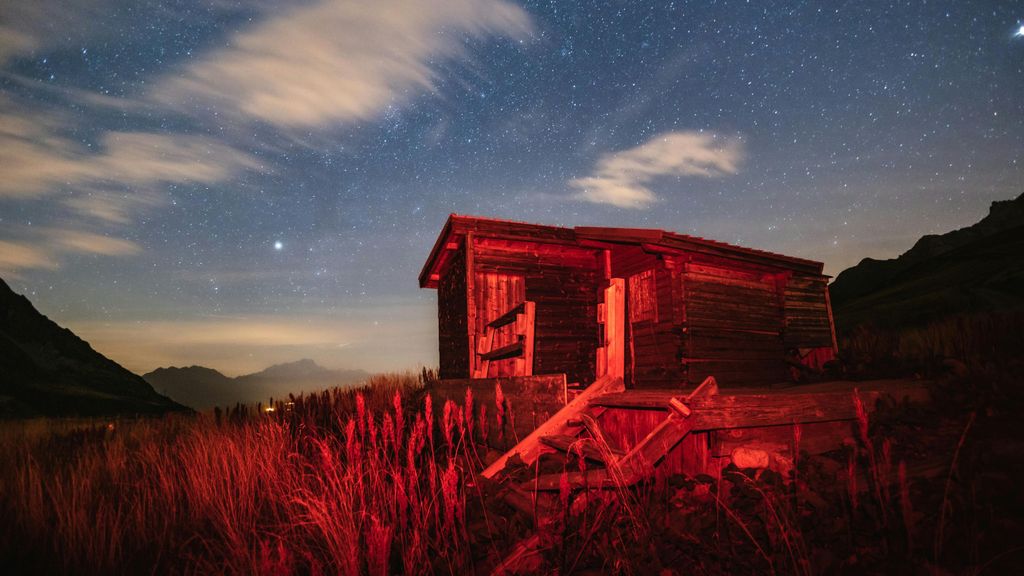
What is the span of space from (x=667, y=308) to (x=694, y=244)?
5.45ft

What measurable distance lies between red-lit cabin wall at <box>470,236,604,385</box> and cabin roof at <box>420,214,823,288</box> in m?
0.25

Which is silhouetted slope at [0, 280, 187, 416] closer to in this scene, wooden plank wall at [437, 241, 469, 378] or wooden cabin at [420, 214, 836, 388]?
wooden plank wall at [437, 241, 469, 378]

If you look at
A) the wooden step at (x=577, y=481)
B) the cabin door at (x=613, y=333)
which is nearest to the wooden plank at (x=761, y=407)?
the cabin door at (x=613, y=333)

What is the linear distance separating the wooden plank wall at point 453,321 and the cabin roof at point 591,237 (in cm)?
62

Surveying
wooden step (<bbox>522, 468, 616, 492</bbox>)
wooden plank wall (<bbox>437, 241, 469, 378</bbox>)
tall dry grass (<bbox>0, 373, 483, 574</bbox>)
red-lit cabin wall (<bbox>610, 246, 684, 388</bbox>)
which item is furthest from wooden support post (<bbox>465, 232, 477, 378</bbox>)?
wooden step (<bbox>522, 468, 616, 492</bbox>)

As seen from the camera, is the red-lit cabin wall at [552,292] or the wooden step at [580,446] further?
the red-lit cabin wall at [552,292]

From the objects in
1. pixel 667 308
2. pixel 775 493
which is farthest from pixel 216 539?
pixel 667 308

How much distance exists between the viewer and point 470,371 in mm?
10484

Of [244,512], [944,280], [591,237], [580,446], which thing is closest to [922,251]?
[944,280]

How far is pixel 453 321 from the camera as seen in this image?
41.9 feet

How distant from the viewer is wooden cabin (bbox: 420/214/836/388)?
35.6 ft

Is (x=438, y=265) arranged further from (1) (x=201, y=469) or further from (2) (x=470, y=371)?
(1) (x=201, y=469)

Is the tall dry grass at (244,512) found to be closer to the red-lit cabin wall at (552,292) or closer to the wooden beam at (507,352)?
the wooden beam at (507,352)

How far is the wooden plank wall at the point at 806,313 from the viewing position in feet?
43.1
